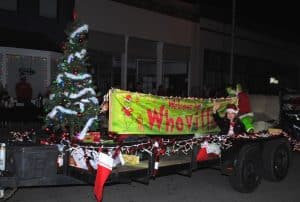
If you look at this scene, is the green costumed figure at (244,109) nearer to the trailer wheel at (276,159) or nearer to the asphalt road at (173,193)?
the trailer wheel at (276,159)

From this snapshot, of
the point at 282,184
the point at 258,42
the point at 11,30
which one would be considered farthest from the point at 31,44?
the point at 258,42

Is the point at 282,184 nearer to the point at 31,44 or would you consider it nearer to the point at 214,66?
the point at 31,44

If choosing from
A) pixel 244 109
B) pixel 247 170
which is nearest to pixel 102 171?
pixel 247 170

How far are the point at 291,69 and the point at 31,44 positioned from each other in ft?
101

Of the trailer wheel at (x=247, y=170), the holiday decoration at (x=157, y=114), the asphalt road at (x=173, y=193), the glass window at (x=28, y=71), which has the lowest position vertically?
the asphalt road at (x=173, y=193)

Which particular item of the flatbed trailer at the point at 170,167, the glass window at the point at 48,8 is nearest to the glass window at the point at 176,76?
the glass window at the point at 48,8

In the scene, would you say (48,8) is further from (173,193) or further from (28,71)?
(173,193)

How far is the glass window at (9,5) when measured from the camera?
18703 millimetres

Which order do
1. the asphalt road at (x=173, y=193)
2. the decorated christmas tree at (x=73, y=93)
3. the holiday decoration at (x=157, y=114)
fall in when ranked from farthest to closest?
the decorated christmas tree at (x=73, y=93) → the asphalt road at (x=173, y=193) → the holiday decoration at (x=157, y=114)

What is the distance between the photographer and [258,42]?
117 feet

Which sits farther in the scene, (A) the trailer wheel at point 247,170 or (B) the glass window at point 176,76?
(B) the glass window at point 176,76

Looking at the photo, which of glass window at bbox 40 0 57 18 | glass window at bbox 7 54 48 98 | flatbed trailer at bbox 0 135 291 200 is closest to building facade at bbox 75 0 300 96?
glass window at bbox 40 0 57 18

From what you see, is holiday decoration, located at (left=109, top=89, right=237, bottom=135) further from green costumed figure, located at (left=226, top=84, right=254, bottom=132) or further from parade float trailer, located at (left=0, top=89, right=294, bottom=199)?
green costumed figure, located at (left=226, top=84, right=254, bottom=132)

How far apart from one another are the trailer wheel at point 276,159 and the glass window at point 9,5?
44.2ft
